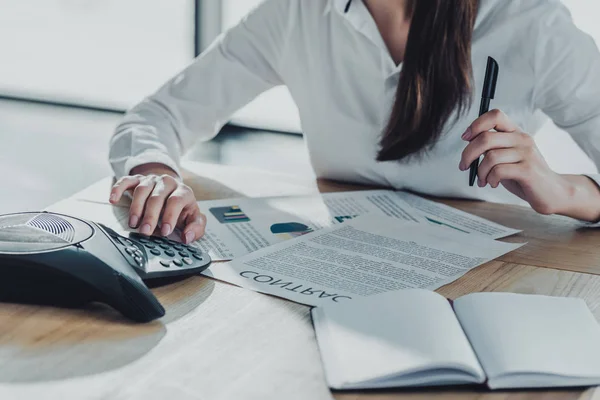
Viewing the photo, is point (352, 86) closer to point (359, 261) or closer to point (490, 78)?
point (490, 78)

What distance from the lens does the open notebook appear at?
0.61 meters

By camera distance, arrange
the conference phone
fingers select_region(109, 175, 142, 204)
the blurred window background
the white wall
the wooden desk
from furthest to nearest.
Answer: the blurred window background < the white wall < fingers select_region(109, 175, 142, 204) < the conference phone < the wooden desk

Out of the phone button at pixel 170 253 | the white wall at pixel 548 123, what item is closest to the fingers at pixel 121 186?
the phone button at pixel 170 253

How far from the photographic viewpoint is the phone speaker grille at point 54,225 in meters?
0.75

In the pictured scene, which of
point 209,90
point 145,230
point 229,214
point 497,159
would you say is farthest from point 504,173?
point 209,90

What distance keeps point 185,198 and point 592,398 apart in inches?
22.0

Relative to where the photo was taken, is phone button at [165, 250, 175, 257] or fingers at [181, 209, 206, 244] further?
fingers at [181, 209, 206, 244]

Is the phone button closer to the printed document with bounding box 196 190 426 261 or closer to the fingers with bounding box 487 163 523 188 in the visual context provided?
the printed document with bounding box 196 190 426 261

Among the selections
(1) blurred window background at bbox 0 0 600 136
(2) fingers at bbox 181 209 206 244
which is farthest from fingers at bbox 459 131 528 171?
(1) blurred window background at bbox 0 0 600 136

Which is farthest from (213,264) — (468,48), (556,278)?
(468,48)

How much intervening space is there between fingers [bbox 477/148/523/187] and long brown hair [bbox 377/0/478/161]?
0.22 metres

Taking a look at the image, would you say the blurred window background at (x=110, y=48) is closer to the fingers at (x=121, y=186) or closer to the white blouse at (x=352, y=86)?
the white blouse at (x=352, y=86)

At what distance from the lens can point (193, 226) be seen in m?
0.96

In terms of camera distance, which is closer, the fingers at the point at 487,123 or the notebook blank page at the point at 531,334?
the notebook blank page at the point at 531,334
